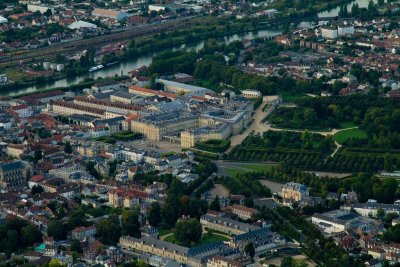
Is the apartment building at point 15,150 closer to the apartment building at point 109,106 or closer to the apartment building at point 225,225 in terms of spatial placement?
the apartment building at point 109,106

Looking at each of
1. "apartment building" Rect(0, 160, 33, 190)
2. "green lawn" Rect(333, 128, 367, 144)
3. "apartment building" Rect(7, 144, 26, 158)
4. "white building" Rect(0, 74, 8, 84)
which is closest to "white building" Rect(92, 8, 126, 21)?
"white building" Rect(0, 74, 8, 84)

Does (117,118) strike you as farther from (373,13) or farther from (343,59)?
(373,13)

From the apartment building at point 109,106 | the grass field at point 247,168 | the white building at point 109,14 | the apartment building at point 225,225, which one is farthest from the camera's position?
the white building at point 109,14

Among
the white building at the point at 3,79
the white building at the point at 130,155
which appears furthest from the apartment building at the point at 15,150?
the white building at the point at 3,79

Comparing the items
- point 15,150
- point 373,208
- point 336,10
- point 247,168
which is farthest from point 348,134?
point 336,10

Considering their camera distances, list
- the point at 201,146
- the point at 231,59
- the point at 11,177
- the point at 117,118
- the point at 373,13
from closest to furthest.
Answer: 1. the point at 11,177
2. the point at 201,146
3. the point at 117,118
4. the point at 231,59
5. the point at 373,13

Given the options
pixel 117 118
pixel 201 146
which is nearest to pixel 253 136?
pixel 201 146

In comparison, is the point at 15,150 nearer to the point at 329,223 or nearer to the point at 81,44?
the point at 329,223
